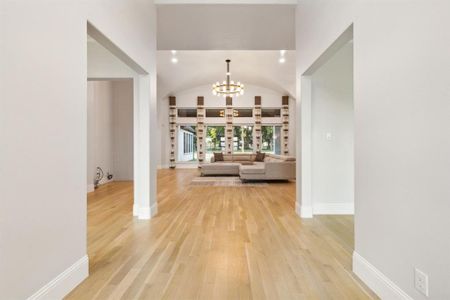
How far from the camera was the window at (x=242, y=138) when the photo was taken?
12625mm

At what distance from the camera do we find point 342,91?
3879mm

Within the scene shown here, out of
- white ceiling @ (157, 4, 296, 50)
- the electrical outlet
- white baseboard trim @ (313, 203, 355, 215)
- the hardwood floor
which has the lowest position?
the hardwood floor

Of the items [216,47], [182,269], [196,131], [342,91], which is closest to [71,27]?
[182,269]

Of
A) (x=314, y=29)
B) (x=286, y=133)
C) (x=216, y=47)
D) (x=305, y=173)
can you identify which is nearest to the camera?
(x=314, y=29)

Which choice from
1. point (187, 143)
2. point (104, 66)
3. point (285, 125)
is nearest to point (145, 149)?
point (104, 66)

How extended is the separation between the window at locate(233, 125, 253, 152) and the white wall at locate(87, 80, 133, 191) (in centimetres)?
593

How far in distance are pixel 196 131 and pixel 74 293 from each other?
1088cm

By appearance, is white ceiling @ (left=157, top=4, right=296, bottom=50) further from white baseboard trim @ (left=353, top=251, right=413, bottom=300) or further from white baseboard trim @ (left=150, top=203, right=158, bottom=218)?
white baseboard trim @ (left=353, top=251, right=413, bottom=300)


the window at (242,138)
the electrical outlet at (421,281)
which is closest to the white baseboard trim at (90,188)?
the electrical outlet at (421,281)

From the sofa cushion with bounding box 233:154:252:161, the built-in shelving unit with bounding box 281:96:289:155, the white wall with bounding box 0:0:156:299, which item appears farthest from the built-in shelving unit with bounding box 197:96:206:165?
the white wall with bounding box 0:0:156:299

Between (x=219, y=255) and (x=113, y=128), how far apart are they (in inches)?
246

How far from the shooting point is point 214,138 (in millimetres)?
12727

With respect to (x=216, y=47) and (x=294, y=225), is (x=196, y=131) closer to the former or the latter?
(x=216, y=47)

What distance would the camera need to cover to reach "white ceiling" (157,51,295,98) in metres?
8.88
